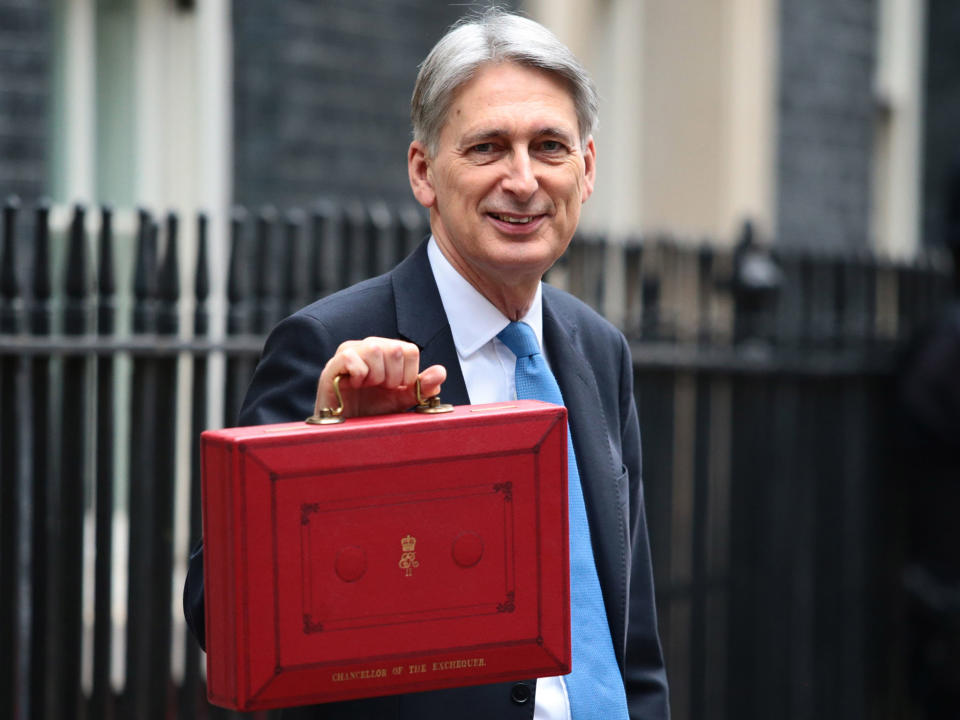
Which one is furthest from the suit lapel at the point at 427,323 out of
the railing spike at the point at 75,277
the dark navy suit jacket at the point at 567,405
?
the railing spike at the point at 75,277

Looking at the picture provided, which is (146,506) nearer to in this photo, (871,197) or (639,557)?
(639,557)

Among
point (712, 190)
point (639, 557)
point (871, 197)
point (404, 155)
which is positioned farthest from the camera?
point (871, 197)

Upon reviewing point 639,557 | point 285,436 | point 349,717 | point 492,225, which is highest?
point 492,225

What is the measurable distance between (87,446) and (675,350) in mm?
2300

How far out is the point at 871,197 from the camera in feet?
29.2

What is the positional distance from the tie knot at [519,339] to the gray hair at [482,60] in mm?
324

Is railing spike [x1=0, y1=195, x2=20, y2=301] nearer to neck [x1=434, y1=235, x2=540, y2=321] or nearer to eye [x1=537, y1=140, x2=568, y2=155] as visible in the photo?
neck [x1=434, y1=235, x2=540, y2=321]

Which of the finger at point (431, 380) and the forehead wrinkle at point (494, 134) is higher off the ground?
the forehead wrinkle at point (494, 134)

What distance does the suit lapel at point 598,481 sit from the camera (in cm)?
234

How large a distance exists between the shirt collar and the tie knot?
1 cm

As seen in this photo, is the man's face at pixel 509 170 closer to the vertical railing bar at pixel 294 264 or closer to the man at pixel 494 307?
the man at pixel 494 307

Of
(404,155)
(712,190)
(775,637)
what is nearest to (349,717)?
(775,637)

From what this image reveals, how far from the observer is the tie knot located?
2318mm

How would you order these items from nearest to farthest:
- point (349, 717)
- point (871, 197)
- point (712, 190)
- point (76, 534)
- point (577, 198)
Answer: point (349, 717) < point (577, 198) < point (76, 534) < point (712, 190) < point (871, 197)
